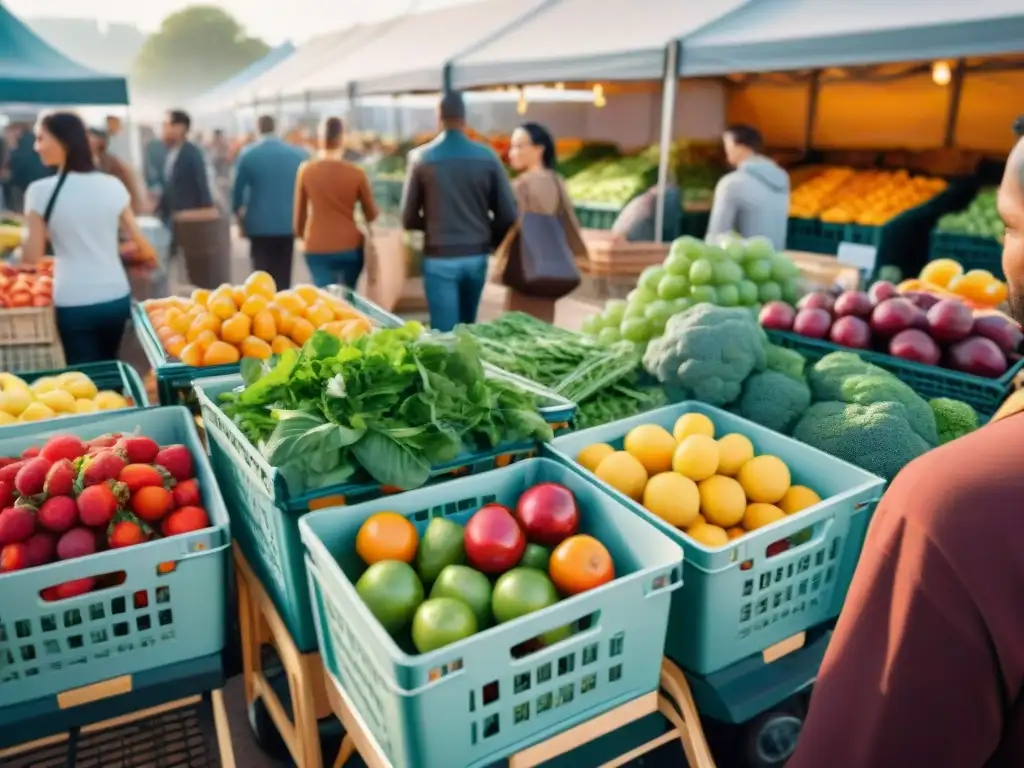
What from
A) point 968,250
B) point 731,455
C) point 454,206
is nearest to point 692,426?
point 731,455

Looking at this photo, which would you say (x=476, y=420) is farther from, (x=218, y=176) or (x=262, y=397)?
(x=218, y=176)

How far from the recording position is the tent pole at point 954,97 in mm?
8258

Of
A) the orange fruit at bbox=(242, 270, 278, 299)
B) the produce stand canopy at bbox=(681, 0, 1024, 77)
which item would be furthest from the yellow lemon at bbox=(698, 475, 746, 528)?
the produce stand canopy at bbox=(681, 0, 1024, 77)

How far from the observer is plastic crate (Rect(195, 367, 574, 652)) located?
1637 mm

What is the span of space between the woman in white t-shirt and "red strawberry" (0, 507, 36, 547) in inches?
95.1

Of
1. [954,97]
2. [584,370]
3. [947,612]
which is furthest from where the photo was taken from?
[954,97]

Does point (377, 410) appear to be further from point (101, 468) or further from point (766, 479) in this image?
point (766, 479)

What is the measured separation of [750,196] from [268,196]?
12.1ft

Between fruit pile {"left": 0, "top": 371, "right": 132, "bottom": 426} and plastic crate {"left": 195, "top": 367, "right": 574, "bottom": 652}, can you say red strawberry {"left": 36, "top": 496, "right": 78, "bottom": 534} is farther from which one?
fruit pile {"left": 0, "top": 371, "right": 132, "bottom": 426}

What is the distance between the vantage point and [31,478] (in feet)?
5.80

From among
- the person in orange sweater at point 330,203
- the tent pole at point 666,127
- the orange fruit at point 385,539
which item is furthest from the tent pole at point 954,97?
the orange fruit at point 385,539

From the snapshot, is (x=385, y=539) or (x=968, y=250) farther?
(x=968, y=250)

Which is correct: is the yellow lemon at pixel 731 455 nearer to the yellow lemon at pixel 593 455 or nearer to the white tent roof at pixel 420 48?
the yellow lemon at pixel 593 455

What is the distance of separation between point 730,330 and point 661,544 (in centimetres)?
104
